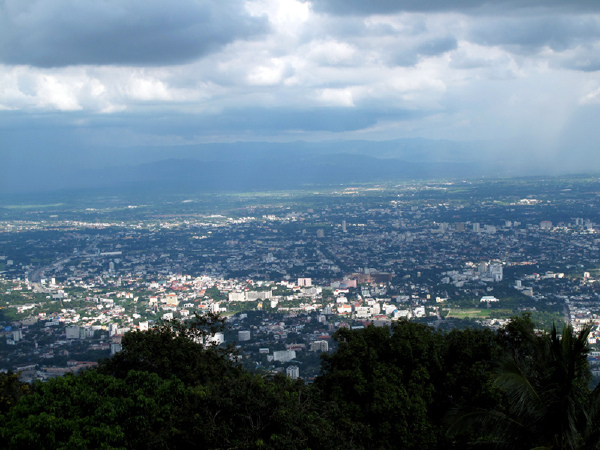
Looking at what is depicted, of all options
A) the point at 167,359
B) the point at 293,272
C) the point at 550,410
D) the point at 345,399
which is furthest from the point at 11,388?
the point at 293,272

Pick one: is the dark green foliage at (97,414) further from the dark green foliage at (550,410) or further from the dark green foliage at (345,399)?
the dark green foliage at (550,410)

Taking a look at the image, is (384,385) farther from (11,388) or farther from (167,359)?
(11,388)

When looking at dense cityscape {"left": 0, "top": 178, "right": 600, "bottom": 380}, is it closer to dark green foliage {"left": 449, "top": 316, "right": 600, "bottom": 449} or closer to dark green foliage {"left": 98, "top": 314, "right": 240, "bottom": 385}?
dark green foliage {"left": 98, "top": 314, "right": 240, "bottom": 385}

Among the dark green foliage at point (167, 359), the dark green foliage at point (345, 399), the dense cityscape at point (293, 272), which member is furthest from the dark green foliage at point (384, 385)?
the dense cityscape at point (293, 272)

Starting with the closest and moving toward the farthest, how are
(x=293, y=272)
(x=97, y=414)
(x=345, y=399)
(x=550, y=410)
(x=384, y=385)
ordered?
(x=550, y=410) → (x=97, y=414) → (x=384, y=385) → (x=345, y=399) → (x=293, y=272)

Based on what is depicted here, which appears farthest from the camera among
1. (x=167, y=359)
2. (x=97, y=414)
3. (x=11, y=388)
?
(x=11, y=388)

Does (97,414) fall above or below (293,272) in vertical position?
above

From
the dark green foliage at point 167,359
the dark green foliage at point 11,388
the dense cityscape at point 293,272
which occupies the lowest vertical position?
the dense cityscape at point 293,272

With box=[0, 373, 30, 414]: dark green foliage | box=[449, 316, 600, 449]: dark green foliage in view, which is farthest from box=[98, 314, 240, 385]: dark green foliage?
box=[449, 316, 600, 449]: dark green foliage

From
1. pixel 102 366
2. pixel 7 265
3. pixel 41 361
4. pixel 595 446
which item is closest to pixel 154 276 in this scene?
pixel 7 265
